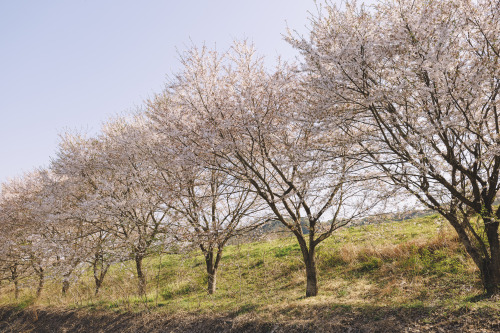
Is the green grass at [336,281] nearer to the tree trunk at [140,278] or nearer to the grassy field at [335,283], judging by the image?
the grassy field at [335,283]

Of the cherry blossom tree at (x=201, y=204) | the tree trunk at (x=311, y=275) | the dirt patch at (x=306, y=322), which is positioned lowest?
the dirt patch at (x=306, y=322)

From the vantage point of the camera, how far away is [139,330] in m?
7.65

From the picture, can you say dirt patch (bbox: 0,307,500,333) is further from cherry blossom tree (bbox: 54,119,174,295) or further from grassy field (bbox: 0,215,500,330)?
cherry blossom tree (bbox: 54,119,174,295)

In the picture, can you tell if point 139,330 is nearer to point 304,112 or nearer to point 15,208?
point 304,112

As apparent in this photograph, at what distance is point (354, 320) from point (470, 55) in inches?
206

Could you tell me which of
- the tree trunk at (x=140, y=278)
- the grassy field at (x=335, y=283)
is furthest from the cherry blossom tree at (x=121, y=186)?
the grassy field at (x=335, y=283)

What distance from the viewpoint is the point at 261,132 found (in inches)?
265

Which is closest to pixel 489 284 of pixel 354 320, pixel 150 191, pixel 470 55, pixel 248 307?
pixel 354 320

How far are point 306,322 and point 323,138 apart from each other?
400 cm

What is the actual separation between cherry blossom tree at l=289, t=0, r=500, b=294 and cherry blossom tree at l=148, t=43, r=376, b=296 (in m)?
1.14

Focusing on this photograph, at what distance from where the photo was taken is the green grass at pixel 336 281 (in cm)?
610

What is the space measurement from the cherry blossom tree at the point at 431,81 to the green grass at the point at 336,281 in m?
1.58

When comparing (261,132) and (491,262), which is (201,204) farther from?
(491,262)

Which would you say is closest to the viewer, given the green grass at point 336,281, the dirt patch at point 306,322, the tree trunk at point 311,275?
the dirt patch at point 306,322
